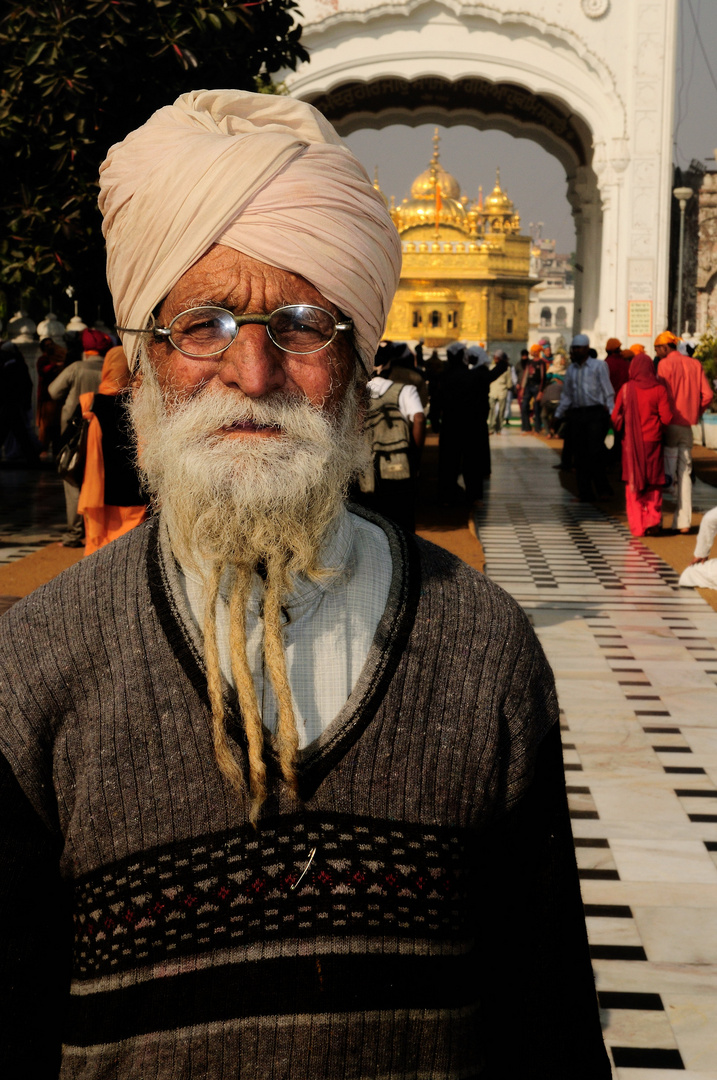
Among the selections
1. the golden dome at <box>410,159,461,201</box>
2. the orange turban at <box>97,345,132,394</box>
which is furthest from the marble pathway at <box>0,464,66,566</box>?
the golden dome at <box>410,159,461,201</box>

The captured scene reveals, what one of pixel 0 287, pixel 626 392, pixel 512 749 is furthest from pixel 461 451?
pixel 512 749

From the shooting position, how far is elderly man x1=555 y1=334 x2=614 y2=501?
36.2 ft

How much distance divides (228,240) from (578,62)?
22679mm

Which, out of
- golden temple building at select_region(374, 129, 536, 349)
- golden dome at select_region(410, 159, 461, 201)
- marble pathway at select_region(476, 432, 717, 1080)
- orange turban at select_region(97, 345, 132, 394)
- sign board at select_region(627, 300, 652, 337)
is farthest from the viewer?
golden dome at select_region(410, 159, 461, 201)

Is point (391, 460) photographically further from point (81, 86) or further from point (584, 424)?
point (584, 424)

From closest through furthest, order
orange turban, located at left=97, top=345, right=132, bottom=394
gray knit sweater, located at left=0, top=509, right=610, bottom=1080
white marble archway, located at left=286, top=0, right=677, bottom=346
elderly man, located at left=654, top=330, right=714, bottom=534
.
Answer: gray knit sweater, located at left=0, top=509, right=610, bottom=1080 < orange turban, located at left=97, top=345, right=132, bottom=394 < elderly man, located at left=654, top=330, right=714, bottom=534 < white marble archway, located at left=286, top=0, right=677, bottom=346

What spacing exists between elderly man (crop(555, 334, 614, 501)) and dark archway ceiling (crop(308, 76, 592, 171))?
1385 cm

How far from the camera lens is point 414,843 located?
1.11m

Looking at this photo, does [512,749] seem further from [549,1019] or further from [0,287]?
[0,287]

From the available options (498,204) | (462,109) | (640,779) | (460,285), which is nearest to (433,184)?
(498,204)

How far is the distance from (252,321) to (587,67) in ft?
74.4

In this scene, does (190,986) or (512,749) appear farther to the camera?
(512,749)

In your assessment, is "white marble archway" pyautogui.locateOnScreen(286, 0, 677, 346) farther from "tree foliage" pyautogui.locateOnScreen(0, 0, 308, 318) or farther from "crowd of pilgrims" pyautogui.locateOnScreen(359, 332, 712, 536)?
"tree foliage" pyautogui.locateOnScreen(0, 0, 308, 318)

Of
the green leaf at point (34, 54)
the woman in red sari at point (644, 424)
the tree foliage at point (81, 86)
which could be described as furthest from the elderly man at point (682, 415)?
the green leaf at point (34, 54)
